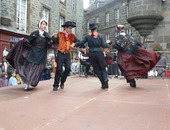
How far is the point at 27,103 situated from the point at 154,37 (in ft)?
28.1

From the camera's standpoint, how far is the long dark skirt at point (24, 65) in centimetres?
550

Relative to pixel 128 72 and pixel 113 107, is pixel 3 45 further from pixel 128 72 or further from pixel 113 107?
pixel 113 107

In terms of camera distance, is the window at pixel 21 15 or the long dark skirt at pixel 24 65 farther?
the window at pixel 21 15

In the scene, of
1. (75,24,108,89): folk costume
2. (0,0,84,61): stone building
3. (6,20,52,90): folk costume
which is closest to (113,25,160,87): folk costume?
(75,24,108,89): folk costume

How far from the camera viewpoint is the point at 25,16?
52.4 ft

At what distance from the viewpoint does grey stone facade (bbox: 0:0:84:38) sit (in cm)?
1394

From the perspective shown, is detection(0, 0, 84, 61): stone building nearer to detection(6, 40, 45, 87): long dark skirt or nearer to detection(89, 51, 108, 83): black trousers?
detection(6, 40, 45, 87): long dark skirt

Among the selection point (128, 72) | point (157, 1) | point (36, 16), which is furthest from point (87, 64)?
point (36, 16)

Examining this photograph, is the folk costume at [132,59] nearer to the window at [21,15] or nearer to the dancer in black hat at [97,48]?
the dancer in black hat at [97,48]

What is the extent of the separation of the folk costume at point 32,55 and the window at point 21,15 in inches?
403

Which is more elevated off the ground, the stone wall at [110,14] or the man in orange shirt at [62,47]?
the stone wall at [110,14]

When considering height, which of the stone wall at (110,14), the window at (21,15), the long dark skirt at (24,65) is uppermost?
the stone wall at (110,14)

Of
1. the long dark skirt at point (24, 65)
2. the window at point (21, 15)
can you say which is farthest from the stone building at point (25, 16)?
the long dark skirt at point (24, 65)

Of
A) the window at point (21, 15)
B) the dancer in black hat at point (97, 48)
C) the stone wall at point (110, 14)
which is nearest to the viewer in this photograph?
the dancer in black hat at point (97, 48)
